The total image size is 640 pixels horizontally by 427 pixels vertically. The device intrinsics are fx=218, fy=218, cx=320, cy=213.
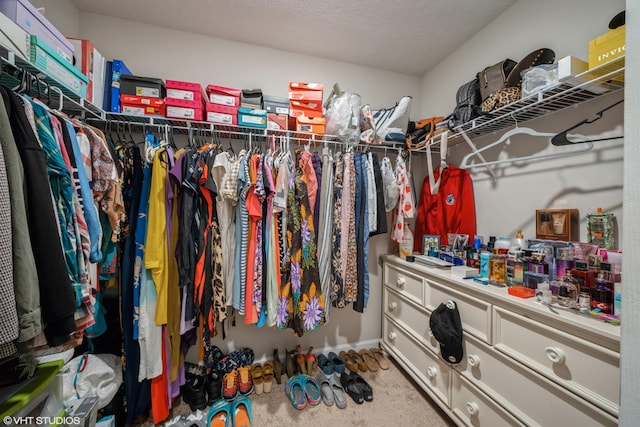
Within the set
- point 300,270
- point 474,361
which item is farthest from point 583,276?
point 300,270

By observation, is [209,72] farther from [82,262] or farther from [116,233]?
[82,262]

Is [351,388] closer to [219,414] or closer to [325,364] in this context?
[325,364]

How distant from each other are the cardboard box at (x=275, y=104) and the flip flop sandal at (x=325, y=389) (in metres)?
1.93

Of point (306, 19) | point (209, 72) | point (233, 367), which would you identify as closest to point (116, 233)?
point (233, 367)

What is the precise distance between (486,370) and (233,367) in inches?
62.0

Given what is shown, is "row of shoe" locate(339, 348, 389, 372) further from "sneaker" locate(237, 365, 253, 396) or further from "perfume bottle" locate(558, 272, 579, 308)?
"perfume bottle" locate(558, 272, 579, 308)

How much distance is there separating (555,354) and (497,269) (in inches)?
15.9

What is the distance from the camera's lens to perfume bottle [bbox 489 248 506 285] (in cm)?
113

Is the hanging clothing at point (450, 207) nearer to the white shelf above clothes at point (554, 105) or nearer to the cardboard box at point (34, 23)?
the white shelf above clothes at point (554, 105)

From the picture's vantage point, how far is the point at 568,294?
87cm

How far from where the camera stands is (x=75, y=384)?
1.08 meters

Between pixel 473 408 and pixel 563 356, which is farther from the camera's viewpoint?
pixel 473 408

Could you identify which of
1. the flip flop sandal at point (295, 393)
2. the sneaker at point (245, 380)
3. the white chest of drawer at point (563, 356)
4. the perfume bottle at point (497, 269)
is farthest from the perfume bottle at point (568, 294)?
the sneaker at point (245, 380)

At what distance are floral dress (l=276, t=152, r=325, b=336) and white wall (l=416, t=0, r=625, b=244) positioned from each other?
1246mm
